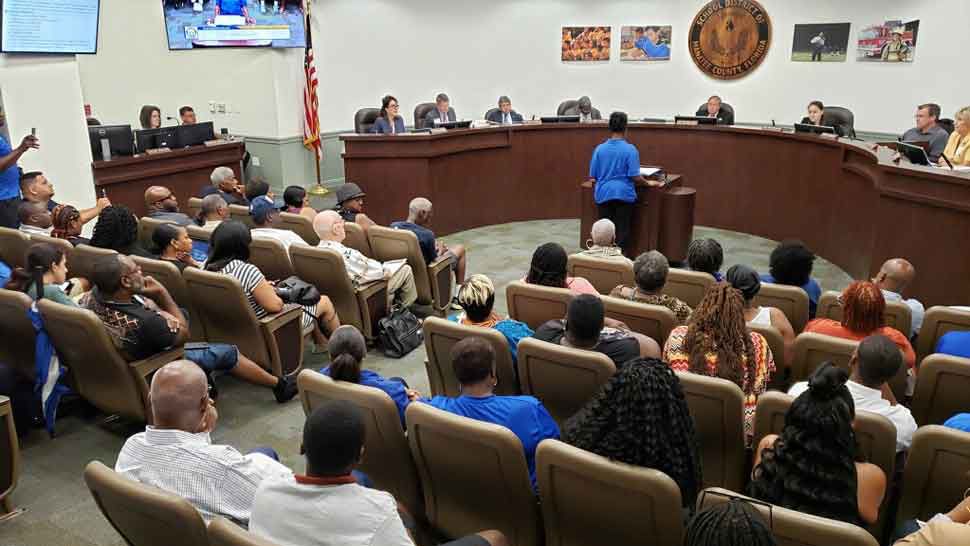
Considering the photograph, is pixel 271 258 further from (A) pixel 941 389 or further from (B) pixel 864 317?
(A) pixel 941 389

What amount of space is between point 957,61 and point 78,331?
9.33 m

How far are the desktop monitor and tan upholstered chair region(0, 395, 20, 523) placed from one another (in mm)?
5113

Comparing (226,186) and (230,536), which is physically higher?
(226,186)

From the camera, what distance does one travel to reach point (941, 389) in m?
2.91

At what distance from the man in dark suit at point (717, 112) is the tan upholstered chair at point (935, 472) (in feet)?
21.9

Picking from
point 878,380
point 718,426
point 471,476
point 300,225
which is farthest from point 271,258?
point 878,380

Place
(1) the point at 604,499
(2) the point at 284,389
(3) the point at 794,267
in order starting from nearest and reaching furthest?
(1) the point at 604,499, (3) the point at 794,267, (2) the point at 284,389

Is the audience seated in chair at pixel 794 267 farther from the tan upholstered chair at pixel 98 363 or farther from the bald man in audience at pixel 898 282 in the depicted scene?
the tan upholstered chair at pixel 98 363

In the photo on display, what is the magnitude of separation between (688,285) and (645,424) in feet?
7.22

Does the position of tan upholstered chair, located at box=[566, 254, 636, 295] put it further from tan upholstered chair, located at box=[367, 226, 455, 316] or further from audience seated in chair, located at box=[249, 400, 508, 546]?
audience seated in chair, located at box=[249, 400, 508, 546]

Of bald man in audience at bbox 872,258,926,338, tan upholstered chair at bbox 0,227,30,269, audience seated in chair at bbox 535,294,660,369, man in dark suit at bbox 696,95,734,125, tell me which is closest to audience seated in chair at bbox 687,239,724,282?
bald man in audience at bbox 872,258,926,338

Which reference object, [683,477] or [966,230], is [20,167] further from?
[966,230]

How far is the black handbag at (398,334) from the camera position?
5.01m

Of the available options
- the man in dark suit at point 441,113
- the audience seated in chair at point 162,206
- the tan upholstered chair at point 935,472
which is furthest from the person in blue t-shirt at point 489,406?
the man in dark suit at point 441,113
